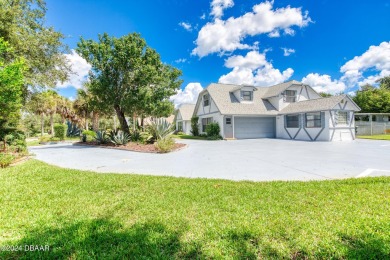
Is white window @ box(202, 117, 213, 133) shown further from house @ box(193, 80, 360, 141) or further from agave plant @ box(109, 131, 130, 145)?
agave plant @ box(109, 131, 130, 145)

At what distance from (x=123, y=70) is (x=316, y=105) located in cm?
1785

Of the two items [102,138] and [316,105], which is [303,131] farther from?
[102,138]

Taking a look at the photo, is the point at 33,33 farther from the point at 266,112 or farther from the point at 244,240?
the point at 266,112

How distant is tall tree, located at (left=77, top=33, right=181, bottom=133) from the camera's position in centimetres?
1449

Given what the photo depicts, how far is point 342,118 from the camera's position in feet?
59.0

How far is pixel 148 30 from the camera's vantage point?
16.3 metres

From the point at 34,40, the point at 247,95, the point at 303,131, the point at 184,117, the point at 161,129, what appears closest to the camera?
the point at 34,40

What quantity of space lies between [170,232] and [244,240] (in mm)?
1083

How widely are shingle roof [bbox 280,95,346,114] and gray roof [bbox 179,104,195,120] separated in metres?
17.8

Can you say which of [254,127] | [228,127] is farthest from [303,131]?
[228,127]

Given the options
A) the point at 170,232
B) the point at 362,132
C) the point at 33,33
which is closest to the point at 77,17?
the point at 33,33

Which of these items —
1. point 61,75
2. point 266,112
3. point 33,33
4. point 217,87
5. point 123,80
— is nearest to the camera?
point 33,33

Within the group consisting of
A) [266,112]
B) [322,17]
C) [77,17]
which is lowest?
[266,112]

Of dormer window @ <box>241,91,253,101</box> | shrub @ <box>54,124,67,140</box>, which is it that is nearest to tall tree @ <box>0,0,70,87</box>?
shrub @ <box>54,124,67,140</box>
